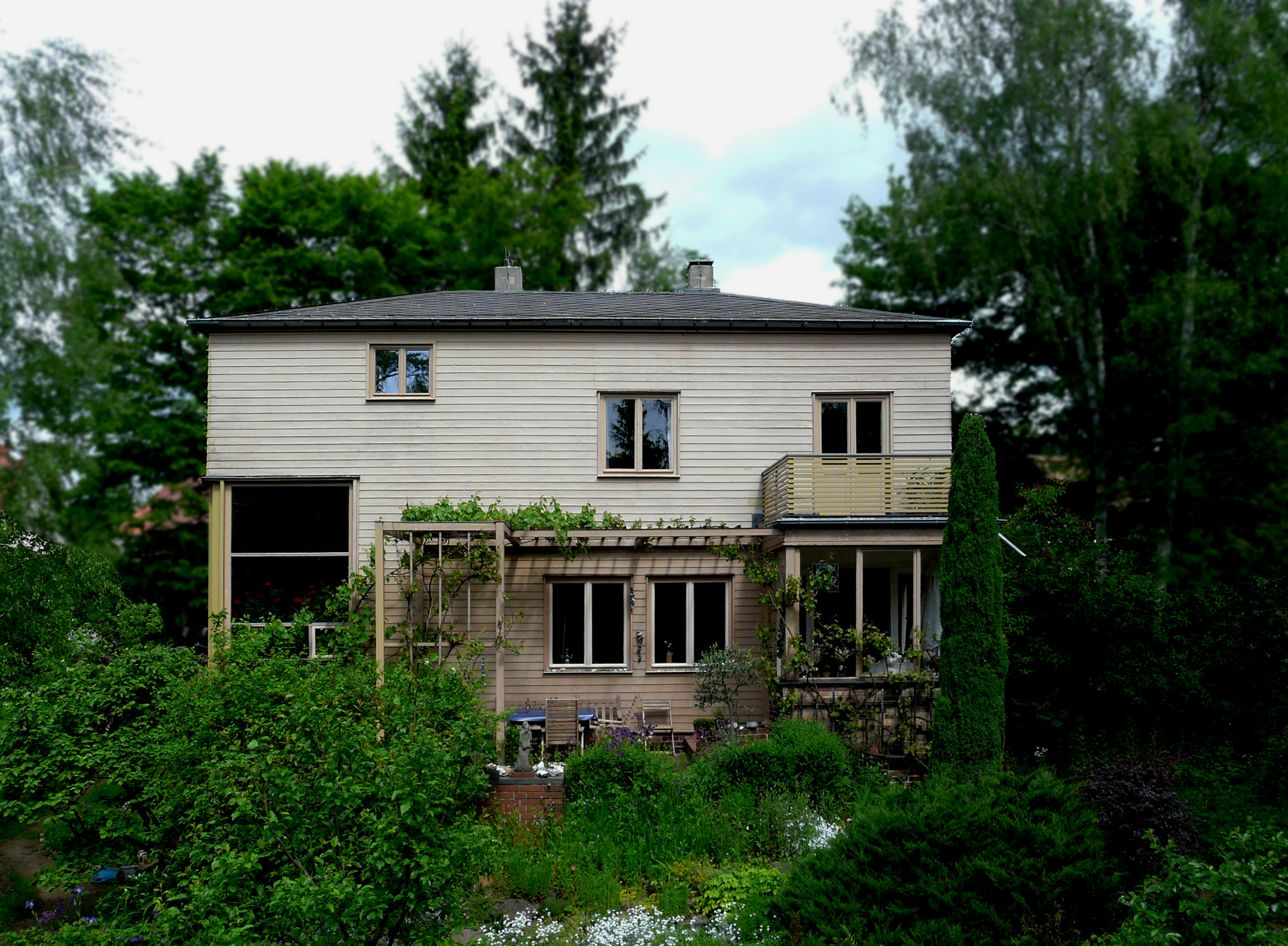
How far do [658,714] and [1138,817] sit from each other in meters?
8.41

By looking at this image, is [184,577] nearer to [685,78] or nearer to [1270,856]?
[685,78]

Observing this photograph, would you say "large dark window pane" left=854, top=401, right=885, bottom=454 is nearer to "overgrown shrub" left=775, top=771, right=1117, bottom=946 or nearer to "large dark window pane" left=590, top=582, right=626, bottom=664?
"large dark window pane" left=590, top=582, right=626, bottom=664

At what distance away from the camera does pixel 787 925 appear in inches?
345

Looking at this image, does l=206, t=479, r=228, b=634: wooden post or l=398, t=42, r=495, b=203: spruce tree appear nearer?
l=206, t=479, r=228, b=634: wooden post

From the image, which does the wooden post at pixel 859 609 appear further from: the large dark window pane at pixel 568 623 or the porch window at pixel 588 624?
the large dark window pane at pixel 568 623

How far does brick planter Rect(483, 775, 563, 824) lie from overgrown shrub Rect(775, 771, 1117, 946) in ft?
11.5

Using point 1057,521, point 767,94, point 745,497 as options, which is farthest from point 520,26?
point 1057,521

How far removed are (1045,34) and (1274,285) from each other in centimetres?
790

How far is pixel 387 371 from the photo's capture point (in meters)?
17.7

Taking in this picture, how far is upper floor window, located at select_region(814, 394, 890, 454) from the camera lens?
58.5ft

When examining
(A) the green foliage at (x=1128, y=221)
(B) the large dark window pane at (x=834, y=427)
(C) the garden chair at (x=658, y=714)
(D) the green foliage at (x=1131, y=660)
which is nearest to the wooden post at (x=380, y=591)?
(C) the garden chair at (x=658, y=714)

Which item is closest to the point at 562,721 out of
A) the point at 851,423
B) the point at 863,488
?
the point at 863,488

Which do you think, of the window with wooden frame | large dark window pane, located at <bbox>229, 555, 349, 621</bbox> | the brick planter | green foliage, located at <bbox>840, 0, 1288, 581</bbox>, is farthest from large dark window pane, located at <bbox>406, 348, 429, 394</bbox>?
green foliage, located at <bbox>840, 0, 1288, 581</bbox>

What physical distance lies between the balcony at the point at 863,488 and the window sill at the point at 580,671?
3718 mm
